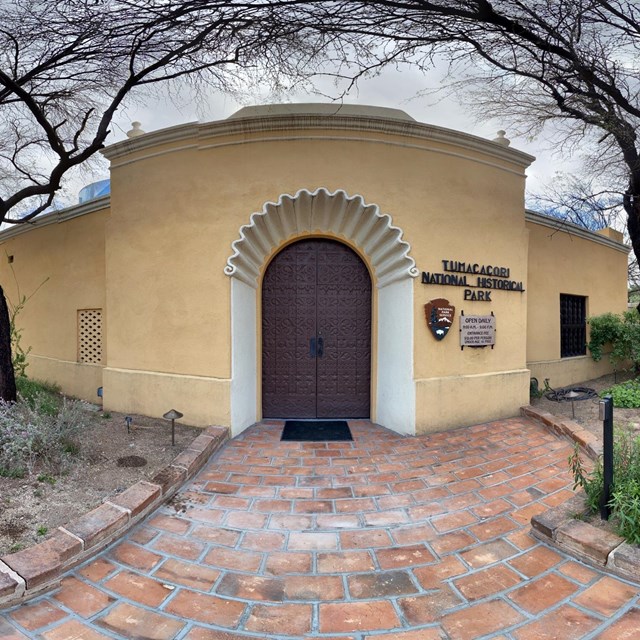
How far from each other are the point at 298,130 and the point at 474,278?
3.28 metres

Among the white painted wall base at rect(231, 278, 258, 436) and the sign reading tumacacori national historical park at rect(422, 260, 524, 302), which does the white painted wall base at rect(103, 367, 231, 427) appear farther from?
the sign reading tumacacori national historical park at rect(422, 260, 524, 302)

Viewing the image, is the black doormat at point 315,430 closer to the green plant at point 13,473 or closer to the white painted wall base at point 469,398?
the white painted wall base at point 469,398

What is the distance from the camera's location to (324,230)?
5.65m

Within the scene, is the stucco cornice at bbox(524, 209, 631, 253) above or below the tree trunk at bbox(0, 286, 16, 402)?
above

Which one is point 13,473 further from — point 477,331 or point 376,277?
point 477,331

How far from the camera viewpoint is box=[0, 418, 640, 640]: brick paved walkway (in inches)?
81.0

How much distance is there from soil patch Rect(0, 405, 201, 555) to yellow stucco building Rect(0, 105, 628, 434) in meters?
0.63

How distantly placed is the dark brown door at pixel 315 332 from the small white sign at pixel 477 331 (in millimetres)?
1428

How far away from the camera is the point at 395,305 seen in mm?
5461

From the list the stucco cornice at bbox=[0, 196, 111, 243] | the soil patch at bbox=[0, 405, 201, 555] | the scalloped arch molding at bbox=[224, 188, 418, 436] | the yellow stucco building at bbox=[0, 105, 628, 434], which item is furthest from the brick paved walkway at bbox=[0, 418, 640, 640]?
the stucco cornice at bbox=[0, 196, 111, 243]

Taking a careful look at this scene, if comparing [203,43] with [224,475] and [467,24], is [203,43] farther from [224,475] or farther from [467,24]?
[224,475]

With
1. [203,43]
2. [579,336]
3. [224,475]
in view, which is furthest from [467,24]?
[579,336]

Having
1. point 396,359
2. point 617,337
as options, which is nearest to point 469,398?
point 396,359

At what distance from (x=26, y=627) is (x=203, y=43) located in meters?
5.79
